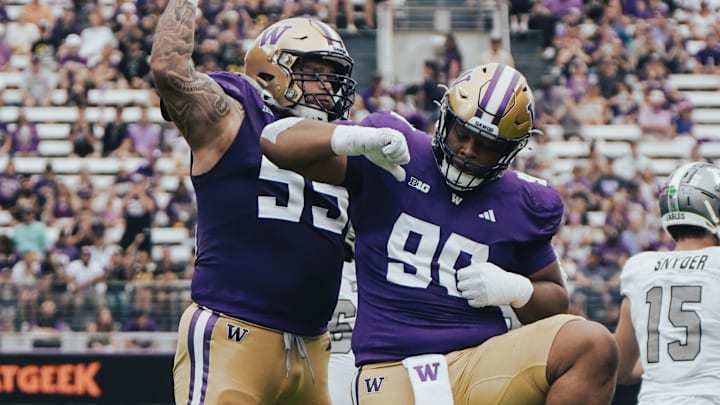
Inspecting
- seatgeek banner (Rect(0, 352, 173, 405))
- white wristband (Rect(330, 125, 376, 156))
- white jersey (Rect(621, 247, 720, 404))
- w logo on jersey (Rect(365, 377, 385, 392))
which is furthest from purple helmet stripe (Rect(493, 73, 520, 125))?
seatgeek banner (Rect(0, 352, 173, 405))

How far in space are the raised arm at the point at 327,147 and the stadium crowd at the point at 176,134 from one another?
709 cm

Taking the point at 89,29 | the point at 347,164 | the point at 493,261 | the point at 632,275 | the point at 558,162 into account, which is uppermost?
the point at 347,164

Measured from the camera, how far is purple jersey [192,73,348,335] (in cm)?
554

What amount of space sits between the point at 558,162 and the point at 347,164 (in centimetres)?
1182

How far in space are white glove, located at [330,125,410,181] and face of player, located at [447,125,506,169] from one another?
283 millimetres

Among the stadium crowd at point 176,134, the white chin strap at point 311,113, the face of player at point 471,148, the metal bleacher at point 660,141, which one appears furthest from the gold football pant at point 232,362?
the metal bleacher at point 660,141

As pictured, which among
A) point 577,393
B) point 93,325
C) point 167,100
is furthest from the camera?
point 93,325

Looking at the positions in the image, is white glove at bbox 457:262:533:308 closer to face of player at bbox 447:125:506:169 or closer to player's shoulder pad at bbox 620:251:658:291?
face of player at bbox 447:125:506:169

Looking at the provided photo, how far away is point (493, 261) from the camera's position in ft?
16.9

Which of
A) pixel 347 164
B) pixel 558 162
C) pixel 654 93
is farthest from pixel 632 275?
pixel 654 93

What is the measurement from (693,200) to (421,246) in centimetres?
151

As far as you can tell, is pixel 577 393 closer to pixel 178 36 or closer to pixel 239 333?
pixel 239 333

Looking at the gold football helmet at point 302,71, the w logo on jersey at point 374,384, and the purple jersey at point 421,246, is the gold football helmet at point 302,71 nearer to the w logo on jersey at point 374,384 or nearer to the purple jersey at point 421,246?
the purple jersey at point 421,246

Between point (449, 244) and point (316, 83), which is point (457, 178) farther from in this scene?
point (316, 83)
